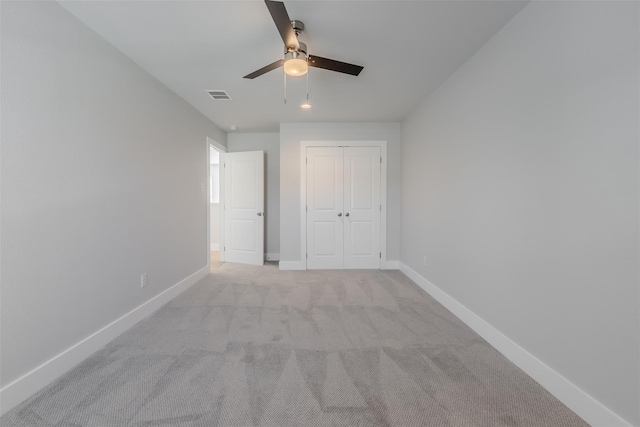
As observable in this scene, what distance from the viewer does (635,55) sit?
1194 mm

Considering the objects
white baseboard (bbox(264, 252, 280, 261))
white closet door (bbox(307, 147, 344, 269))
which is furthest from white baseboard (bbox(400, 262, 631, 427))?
white baseboard (bbox(264, 252, 280, 261))

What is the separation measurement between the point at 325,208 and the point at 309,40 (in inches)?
103

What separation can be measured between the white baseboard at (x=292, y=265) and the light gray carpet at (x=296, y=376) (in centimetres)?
157

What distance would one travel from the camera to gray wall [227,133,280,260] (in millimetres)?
4988

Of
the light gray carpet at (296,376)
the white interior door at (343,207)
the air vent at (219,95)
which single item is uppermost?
the air vent at (219,95)

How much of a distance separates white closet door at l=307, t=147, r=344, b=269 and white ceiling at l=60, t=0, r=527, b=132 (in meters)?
1.20

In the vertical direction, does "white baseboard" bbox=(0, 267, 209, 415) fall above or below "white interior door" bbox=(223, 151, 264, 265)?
below

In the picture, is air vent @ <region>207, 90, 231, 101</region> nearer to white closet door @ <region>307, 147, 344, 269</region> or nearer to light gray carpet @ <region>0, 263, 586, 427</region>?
white closet door @ <region>307, 147, 344, 269</region>

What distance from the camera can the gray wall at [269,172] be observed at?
4.99 meters

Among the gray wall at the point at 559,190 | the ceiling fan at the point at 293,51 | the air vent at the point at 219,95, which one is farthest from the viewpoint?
the air vent at the point at 219,95

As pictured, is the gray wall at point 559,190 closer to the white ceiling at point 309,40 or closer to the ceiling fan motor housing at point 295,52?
the white ceiling at point 309,40

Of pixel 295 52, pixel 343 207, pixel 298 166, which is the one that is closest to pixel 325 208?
pixel 343 207

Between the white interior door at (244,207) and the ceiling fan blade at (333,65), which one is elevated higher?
the ceiling fan blade at (333,65)

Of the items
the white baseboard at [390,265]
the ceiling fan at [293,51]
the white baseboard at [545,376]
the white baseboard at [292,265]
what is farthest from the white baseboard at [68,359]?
the white baseboard at [390,265]
